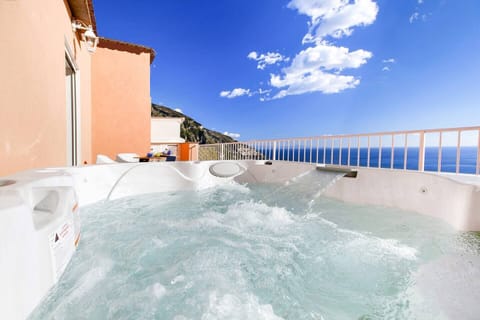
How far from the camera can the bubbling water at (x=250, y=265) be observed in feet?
2.52

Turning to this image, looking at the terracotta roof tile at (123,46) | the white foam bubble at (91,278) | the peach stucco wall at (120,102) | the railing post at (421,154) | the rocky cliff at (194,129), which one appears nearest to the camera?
the white foam bubble at (91,278)

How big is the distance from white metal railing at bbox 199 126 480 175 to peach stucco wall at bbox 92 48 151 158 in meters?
3.80

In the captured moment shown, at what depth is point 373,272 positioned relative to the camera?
1021mm

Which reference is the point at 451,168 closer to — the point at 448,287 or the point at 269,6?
the point at 448,287

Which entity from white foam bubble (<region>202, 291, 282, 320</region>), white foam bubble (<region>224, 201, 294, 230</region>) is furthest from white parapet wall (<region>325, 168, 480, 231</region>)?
white foam bubble (<region>202, 291, 282, 320</region>)

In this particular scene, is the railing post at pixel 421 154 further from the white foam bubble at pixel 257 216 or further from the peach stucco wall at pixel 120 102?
the peach stucco wall at pixel 120 102

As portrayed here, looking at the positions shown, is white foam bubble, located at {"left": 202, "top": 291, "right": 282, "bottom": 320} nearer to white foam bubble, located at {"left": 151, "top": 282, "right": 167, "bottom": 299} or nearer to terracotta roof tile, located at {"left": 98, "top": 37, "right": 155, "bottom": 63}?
white foam bubble, located at {"left": 151, "top": 282, "right": 167, "bottom": 299}

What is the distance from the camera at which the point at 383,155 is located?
3770 millimetres

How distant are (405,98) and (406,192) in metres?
15.2

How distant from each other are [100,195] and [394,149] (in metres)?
3.70

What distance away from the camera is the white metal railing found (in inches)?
84.3

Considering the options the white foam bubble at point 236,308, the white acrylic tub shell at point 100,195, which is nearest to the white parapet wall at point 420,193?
the white acrylic tub shell at point 100,195

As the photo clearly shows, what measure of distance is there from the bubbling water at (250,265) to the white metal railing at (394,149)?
92cm

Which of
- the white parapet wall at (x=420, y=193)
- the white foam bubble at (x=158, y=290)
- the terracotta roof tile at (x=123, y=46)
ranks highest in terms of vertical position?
the terracotta roof tile at (x=123, y=46)
